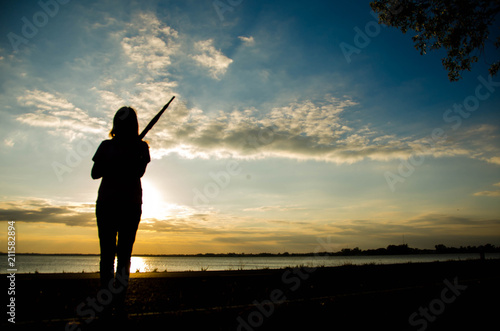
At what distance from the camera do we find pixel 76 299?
16.8ft

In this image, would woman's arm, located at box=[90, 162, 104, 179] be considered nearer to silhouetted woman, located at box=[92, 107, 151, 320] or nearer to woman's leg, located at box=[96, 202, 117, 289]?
silhouetted woman, located at box=[92, 107, 151, 320]

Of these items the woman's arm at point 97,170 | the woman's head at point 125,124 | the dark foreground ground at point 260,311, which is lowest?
the dark foreground ground at point 260,311

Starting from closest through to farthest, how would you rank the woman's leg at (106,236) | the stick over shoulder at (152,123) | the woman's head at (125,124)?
the woman's leg at (106,236) < the woman's head at (125,124) < the stick over shoulder at (152,123)

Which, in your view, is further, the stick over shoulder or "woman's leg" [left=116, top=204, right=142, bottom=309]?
the stick over shoulder

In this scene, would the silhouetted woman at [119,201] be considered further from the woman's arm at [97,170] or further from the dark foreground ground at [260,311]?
the dark foreground ground at [260,311]

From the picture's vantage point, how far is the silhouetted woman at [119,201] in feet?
11.6

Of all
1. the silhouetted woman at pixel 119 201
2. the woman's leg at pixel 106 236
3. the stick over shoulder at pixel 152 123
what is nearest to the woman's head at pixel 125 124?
the silhouetted woman at pixel 119 201

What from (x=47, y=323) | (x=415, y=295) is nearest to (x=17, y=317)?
(x=47, y=323)

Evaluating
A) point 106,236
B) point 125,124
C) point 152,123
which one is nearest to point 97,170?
point 125,124

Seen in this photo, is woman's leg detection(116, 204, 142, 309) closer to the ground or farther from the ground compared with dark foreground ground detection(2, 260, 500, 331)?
farther from the ground

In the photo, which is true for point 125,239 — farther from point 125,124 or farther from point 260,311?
point 260,311

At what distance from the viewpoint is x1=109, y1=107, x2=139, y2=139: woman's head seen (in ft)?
12.8

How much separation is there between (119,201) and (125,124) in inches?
39.0

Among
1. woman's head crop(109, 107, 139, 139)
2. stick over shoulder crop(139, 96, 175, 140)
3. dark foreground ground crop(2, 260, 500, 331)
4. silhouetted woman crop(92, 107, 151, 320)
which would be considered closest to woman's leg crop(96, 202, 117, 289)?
silhouetted woman crop(92, 107, 151, 320)
